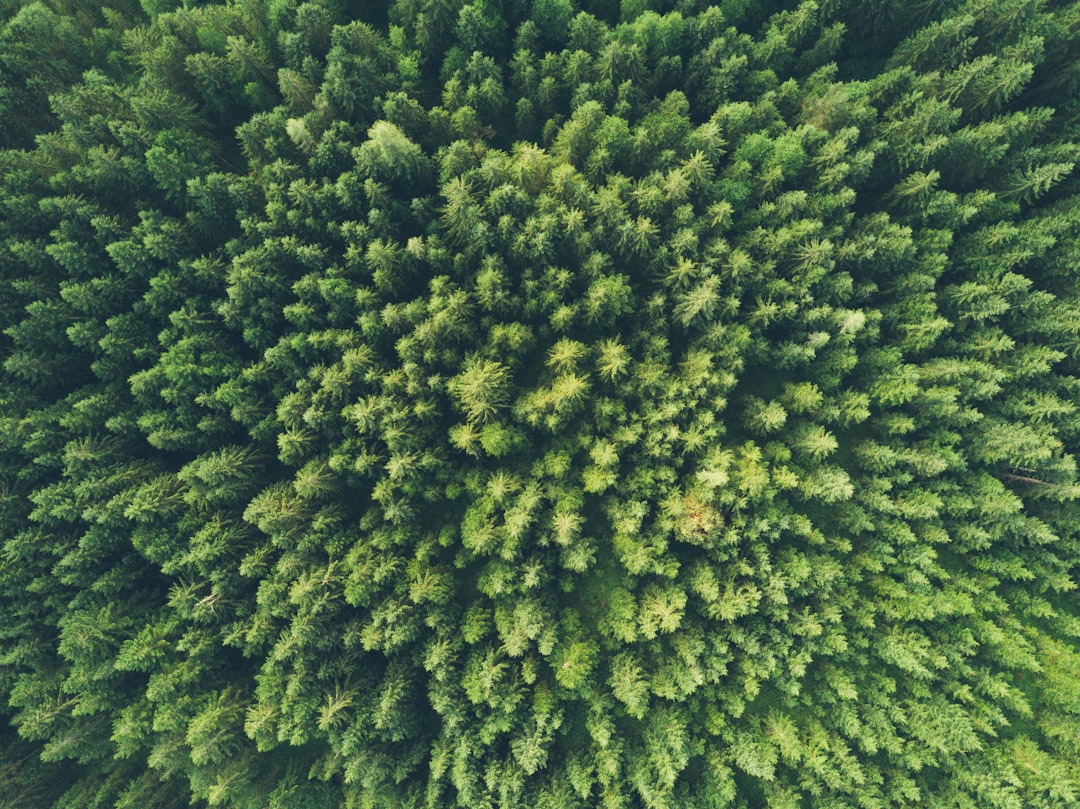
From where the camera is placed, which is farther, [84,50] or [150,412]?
[84,50]

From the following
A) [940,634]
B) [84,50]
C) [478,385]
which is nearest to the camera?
[478,385]

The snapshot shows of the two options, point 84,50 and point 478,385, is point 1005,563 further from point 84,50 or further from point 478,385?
point 84,50

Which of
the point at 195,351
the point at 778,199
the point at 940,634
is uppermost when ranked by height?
the point at 778,199

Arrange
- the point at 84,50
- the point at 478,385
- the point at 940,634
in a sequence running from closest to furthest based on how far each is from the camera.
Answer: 1. the point at 478,385
2. the point at 940,634
3. the point at 84,50

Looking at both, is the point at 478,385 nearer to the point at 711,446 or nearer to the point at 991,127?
the point at 711,446

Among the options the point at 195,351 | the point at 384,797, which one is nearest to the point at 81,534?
the point at 195,351

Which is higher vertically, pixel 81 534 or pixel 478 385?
pixel 478 385
